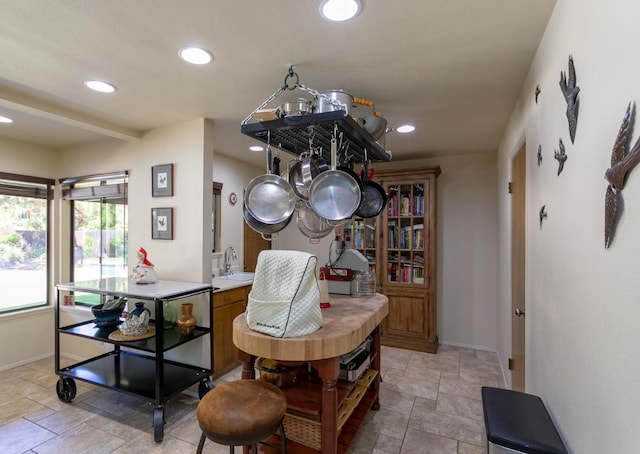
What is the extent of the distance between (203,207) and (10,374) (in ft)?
Result: 8.94

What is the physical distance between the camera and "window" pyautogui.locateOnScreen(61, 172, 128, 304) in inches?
139

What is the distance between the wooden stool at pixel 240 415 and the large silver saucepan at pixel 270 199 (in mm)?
982

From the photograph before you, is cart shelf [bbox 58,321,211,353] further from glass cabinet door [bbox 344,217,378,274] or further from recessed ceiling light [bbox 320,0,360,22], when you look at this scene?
recessed ceiling light [bbox 320,0,360,22]

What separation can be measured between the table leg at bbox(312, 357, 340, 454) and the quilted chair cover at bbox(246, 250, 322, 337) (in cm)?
19

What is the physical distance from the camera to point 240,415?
4.44 ft

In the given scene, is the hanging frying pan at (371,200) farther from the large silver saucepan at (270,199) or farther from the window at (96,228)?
the window at (96,228)

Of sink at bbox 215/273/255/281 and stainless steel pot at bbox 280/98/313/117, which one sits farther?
sink at bbox 215/273/255/281

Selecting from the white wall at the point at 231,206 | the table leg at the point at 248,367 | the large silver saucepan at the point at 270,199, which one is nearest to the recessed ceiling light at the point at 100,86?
the large silver saucepan at the point at 270,199

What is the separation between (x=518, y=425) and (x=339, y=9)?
189cm

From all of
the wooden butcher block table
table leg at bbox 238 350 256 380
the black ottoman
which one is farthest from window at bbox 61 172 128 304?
the black ottoman

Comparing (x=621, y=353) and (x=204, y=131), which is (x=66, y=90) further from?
(x=621, y=353)

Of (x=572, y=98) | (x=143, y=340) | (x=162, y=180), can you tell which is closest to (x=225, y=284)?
(x=143, y=340)

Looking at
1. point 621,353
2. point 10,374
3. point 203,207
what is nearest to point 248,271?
point 203,207

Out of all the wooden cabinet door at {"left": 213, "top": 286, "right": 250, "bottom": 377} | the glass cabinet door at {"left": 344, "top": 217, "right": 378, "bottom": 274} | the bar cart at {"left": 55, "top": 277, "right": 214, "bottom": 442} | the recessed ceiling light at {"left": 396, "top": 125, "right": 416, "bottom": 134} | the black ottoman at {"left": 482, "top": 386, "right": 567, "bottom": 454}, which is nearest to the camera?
the black ottoman at {"left": 482, "top": 386, "right": 567, "bottom": 454}
